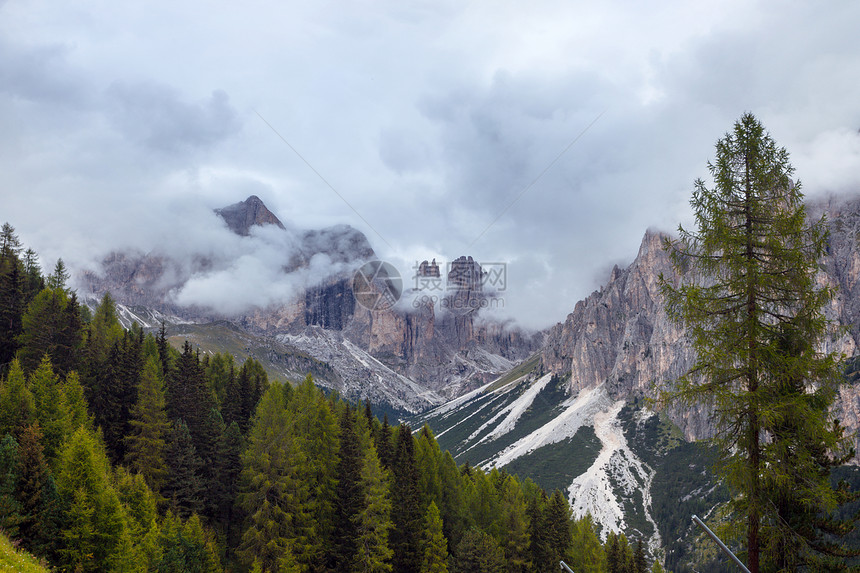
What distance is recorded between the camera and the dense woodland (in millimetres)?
30891

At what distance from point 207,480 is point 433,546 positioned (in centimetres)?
2198

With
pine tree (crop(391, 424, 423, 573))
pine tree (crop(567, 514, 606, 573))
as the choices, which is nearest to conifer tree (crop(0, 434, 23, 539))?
pine tree (crop(391, 424, 423, 573))

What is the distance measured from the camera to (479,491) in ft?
210

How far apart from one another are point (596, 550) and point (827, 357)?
63.0 meters

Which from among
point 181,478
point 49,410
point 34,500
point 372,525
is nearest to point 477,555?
point 372,525

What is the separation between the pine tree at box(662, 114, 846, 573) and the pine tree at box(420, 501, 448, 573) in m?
36.7

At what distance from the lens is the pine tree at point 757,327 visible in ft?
46.9

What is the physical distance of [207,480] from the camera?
4719 cm

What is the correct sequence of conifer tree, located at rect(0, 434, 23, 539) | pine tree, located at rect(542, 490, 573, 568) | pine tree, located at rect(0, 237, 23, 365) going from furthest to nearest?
pine tree, located at rect(0, 237, 23, 365)
pine tree, located at rect(542, 490, 573, 568)
conifer tree, located at rect(0, 434, 23, 539)

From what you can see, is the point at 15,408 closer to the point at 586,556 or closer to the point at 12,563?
the point at 12,563

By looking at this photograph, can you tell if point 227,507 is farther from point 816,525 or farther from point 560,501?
point 816,525

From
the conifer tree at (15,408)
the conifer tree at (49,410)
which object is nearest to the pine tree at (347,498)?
the conifer tree at (49,410)

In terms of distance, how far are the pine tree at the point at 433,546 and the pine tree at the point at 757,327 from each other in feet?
120

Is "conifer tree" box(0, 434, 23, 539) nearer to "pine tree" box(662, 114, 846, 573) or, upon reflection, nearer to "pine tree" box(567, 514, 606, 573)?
"pine tree" box(662, 114, 846, 573)
